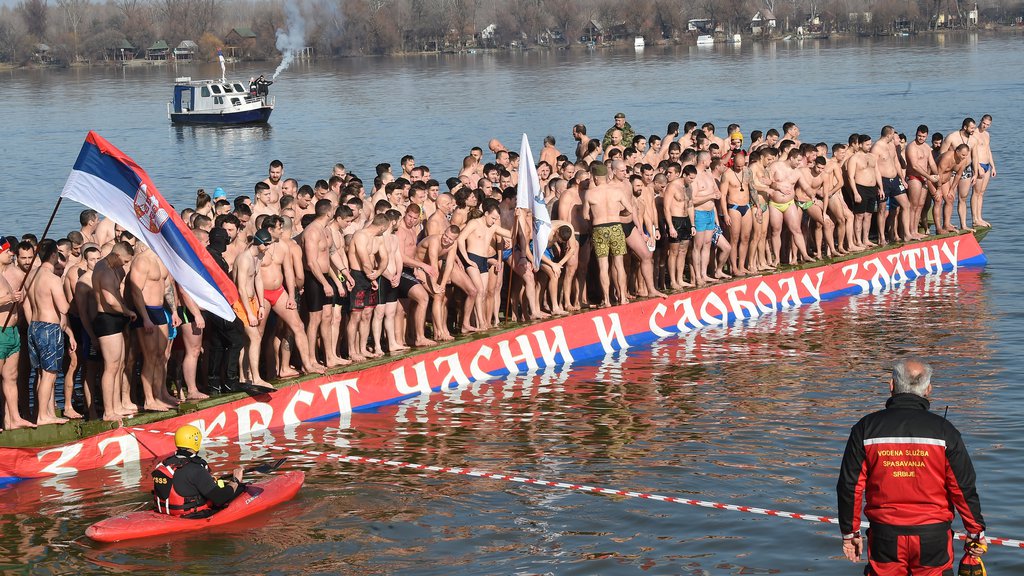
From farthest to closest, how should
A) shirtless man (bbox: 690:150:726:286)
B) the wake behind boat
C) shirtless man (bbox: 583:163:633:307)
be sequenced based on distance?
the wake behind boat, shirtless man (bbox: 690:150:726:286), shirtless man (bbox: 583:163:633:307)

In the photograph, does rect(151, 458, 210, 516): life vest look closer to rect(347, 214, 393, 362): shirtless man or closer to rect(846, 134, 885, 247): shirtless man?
rect(347, 214, 393, 362): shirtless man

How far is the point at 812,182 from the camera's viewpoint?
19703 millimetres

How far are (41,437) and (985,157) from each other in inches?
681

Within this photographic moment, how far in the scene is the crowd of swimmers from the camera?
41.8ft

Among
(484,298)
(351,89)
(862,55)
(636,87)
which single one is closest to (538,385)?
(484,298)

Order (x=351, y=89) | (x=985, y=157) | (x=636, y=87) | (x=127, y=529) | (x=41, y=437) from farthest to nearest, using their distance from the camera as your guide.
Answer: (x=351, y=89) → (x=636, y=87) → (x=985, y=157) → (x=41, y=437) → (x=127, y=529)

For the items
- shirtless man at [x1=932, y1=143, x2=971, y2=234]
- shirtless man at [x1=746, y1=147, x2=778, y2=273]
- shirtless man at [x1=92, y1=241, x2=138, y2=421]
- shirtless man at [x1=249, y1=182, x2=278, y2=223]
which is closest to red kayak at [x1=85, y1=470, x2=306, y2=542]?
shirtless man at [x1=92, y1=241, x2=138, y2=421]

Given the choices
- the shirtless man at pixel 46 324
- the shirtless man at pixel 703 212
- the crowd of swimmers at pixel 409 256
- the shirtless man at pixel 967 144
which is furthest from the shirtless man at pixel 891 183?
the shirtless man at pixel 46 324

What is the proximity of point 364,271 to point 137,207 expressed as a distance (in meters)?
3.17

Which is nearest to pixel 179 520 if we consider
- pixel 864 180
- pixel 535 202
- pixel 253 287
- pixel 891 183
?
pixel 253 287

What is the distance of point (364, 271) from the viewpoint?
14422 millimetres

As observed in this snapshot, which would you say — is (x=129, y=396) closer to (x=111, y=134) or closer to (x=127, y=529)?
(x=127, y=529)

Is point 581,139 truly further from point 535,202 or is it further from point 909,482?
point 909,482

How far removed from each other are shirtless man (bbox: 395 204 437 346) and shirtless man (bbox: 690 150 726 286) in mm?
4651
